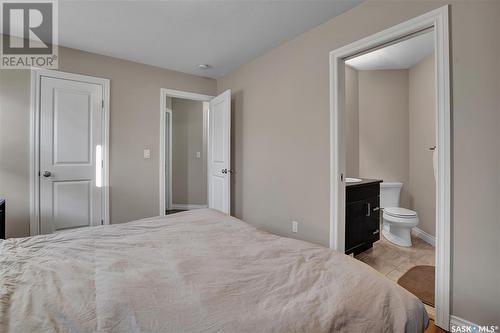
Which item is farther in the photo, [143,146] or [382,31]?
[143,146]

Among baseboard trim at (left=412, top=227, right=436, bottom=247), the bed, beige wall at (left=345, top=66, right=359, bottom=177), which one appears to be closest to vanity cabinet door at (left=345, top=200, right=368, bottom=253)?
beige wall at (left=345, top=66, right=359, bottom=177)

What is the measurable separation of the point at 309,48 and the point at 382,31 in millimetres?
747

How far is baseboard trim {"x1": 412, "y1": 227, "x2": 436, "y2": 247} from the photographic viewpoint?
124 inches

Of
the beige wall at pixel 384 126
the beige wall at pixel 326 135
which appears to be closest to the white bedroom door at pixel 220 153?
the beige wall at pixel 326 135

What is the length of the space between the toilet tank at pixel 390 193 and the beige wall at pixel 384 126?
0.14m

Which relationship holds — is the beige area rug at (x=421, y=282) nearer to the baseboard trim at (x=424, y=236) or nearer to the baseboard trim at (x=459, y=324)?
the baseboard trim at (x=459, y=324)

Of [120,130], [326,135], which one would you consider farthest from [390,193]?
[120,130]

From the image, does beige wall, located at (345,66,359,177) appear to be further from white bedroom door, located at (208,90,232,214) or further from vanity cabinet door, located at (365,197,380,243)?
white bedroom door, located at (208,90,232,214)

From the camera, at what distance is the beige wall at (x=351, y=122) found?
353 cm

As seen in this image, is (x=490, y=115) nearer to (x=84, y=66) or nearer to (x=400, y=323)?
(x=400, y=323)

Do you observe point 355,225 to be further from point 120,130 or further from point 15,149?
point 15,149

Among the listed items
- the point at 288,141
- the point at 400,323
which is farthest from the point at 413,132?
the point at 400,323

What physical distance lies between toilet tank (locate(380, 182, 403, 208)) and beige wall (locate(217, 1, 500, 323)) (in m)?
2.01

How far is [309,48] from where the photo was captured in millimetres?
2482
